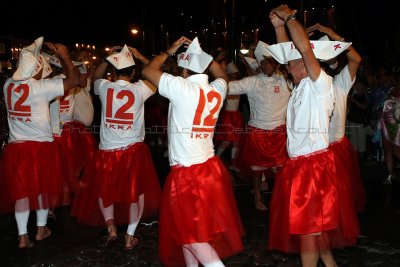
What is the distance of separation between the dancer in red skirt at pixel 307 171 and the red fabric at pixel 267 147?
8.97 ft

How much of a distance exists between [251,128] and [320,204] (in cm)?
320

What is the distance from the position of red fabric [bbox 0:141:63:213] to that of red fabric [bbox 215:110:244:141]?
452 centimetres

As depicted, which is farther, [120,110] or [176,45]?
[120,110]

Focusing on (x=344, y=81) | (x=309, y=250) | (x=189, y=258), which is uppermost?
(x=344, y=81)

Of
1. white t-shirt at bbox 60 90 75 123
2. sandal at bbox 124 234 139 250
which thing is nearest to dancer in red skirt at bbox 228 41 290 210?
sandal at bbox 124 234 139 250

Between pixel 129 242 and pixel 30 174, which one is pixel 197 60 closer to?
pixel 129 242

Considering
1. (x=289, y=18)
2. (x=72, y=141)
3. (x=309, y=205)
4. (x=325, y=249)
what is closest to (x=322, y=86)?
(x=289, y=18)

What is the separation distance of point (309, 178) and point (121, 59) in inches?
99.3

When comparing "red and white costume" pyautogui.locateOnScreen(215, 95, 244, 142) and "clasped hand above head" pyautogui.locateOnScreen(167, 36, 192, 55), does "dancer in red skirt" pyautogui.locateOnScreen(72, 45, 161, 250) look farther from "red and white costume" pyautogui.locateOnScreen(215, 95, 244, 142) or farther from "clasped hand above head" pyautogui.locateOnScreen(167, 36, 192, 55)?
"red and white costume" pyautogui.locateOnScreen(215, 95, 244, 142)

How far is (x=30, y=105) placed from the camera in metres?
4.98

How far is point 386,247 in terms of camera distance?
16.3 ft

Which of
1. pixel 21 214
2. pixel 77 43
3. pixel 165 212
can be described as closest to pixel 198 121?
pixel 165 212

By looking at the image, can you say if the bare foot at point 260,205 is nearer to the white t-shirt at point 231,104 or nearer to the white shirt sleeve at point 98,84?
the white shirt sleeve at point 98,84

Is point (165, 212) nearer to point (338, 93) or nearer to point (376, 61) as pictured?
point (338, 93)
